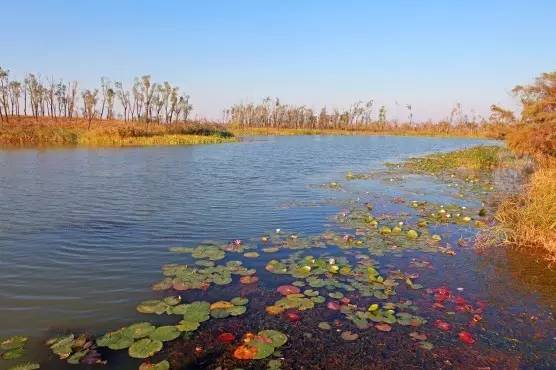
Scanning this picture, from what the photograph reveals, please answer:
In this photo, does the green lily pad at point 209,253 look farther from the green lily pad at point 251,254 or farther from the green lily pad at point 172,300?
the green lily pad at point 172,300

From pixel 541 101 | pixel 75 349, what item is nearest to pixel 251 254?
pixel 75 349

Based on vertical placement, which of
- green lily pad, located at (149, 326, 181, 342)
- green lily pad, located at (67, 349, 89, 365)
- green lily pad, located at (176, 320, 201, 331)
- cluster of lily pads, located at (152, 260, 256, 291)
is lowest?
green lily pad, located at (67, 349, 89, 365)

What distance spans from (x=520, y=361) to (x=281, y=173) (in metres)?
17.6

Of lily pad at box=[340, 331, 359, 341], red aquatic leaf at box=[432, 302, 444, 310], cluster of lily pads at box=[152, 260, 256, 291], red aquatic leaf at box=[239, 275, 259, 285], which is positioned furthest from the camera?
red aquatic leaf at box=[239, 275, 259, 285]

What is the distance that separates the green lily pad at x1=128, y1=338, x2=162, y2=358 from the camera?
4.49 m

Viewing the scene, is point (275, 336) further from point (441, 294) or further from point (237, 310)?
point (441, 294)

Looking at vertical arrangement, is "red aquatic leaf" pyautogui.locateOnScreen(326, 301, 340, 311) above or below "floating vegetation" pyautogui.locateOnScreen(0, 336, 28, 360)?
above

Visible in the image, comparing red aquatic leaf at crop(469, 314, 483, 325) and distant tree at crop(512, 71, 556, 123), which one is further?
distant tree at crop(512, 71, 556, 123)

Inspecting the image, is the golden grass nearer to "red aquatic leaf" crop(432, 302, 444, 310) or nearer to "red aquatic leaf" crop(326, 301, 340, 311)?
"red aquatic leaf" crop(432, 302, 444, 310)

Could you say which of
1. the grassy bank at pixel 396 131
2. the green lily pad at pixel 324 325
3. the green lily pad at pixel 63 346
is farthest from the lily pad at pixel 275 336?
the grassy bank at pixel 396 131

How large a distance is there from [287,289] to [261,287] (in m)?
0.44

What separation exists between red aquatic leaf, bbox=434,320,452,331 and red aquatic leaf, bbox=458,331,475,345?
182 millimetres

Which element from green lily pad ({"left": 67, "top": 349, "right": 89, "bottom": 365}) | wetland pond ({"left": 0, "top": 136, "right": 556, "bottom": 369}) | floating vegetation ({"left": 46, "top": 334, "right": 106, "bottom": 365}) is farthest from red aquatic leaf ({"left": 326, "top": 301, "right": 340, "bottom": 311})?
green lily pad ({"left": 67, "top": 349, "right": 89, "bottom": 365})

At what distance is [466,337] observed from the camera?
16.9 ft
